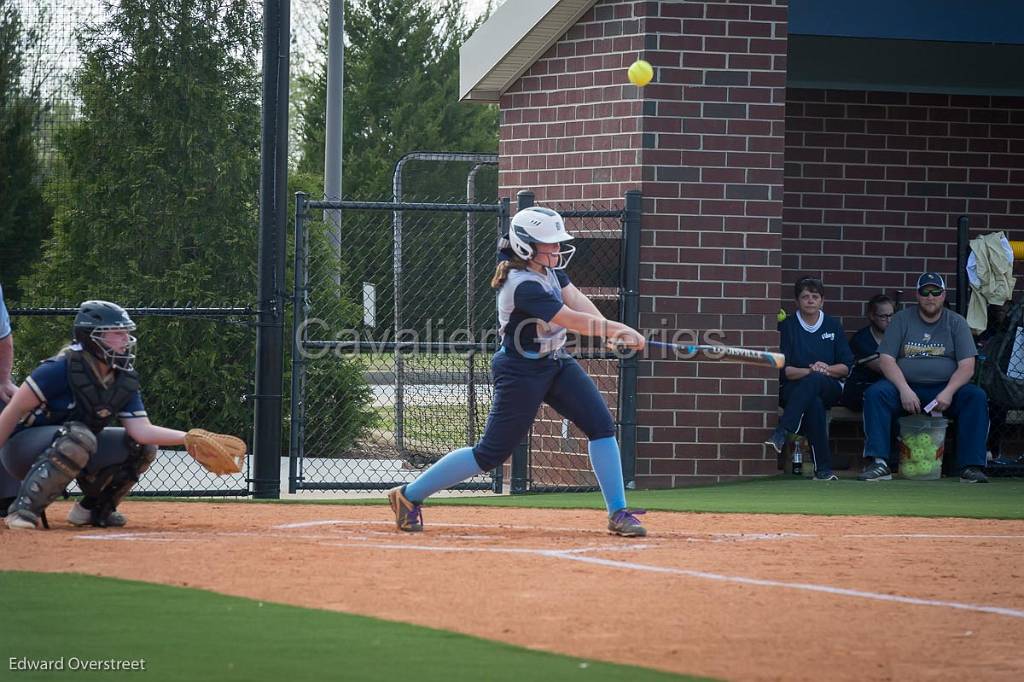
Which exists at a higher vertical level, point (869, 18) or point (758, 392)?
point (869, 18)

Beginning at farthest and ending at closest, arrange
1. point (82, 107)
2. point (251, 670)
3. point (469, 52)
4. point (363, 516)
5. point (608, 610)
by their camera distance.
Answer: point (82, 107)
point (469, 52)
point (363, 516)
point (608, 610)
point (251, 670)

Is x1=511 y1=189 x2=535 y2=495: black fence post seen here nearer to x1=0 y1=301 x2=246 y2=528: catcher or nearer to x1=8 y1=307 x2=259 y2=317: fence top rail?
x1=8 y1=307 x2=259 y2=317: fence top rail

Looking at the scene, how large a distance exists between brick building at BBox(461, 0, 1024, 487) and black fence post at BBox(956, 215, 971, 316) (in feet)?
3.08

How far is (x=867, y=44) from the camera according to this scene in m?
12.9

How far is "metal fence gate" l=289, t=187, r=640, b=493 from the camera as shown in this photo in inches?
440

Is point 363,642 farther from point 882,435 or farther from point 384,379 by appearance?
point 384,379

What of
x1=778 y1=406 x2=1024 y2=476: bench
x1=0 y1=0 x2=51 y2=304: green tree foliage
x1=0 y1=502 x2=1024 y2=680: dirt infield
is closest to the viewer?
x1=0 y1=502 x2=1024 y2=680: dirt infield

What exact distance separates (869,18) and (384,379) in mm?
10929

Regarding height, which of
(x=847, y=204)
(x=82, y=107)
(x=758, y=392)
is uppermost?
(x=82, y=107)

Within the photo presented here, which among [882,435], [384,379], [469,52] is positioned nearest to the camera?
[882,435]

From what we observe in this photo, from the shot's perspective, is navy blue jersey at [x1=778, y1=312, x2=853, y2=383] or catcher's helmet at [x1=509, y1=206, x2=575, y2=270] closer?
catcher's helmet at [x1=509, y1=206, x2=575, y2=270]

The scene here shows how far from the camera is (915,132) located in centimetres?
1356

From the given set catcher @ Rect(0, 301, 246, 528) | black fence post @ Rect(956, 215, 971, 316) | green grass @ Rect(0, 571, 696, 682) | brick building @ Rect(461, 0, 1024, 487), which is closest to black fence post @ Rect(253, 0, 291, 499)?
brick building @ Rect(461, 0, 1024, 487)

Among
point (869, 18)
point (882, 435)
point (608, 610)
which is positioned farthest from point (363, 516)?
point (869, 18)
